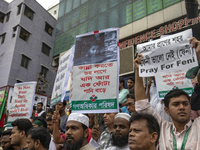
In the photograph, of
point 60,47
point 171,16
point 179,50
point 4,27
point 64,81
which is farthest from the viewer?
point 4,27

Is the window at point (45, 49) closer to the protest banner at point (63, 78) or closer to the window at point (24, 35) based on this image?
the window at point (24, 35)

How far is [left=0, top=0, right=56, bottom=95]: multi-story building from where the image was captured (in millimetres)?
18781

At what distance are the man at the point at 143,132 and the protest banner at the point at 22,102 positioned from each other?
13.5 ft

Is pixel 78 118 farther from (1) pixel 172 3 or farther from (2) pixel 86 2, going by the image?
(2) pixel 86 2

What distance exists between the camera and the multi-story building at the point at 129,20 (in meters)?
11.5

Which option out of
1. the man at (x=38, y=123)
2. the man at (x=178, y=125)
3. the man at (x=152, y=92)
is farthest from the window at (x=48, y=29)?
the man at (x=178, y=125)

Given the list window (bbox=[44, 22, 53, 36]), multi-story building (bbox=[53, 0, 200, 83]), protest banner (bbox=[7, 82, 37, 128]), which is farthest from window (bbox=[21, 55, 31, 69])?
protest banner (bbox=[7, 82, 37, 128])

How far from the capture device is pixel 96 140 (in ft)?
10.3

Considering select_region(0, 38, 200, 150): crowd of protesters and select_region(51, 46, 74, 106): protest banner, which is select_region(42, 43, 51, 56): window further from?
select_region(0, 38, 200, 150): crowd of protesters

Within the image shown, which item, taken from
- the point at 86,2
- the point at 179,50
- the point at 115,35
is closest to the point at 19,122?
the point at 115,35

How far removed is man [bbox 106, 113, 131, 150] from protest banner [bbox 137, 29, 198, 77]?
31.3 inches

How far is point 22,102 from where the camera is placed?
580cm

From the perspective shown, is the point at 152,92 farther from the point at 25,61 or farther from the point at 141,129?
the point at 25,61

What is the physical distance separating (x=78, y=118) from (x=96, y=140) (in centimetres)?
46
